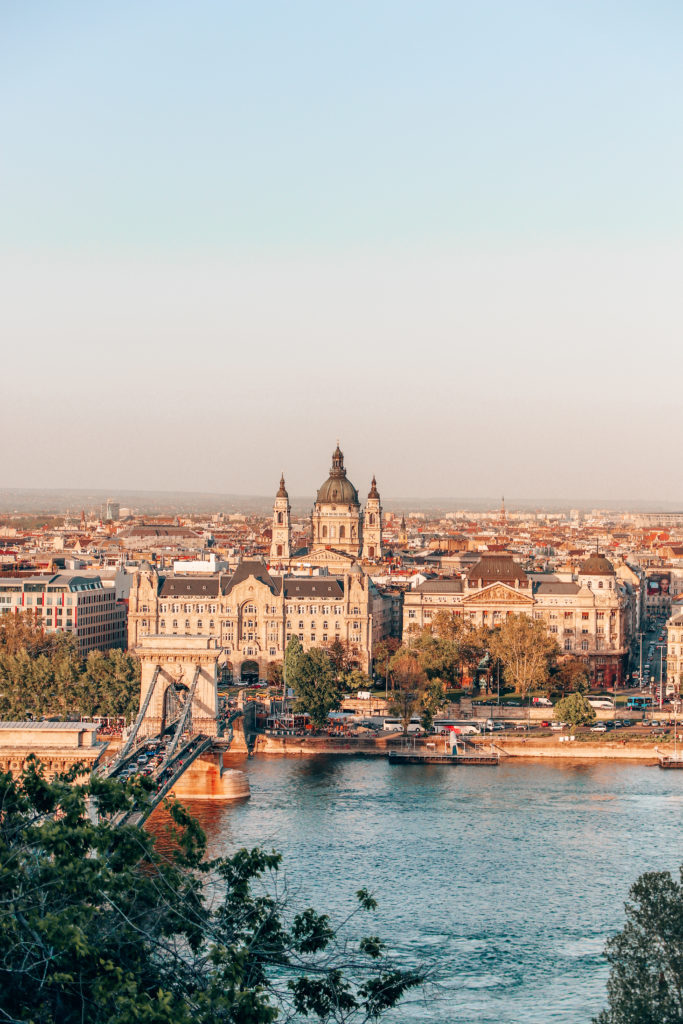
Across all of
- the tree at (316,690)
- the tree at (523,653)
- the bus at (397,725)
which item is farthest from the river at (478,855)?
the tree at (523,653)

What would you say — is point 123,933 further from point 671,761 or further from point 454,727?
point 454,727

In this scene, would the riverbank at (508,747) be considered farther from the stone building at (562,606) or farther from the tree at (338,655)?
the stone building at (562,606)

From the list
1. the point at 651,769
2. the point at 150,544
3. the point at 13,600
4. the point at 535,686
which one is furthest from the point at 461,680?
the point at 150,544

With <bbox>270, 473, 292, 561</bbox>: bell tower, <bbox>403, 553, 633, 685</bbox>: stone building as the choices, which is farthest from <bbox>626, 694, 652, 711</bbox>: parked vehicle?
<bbox>270, 473, 292, 561</bbox>: bell tower

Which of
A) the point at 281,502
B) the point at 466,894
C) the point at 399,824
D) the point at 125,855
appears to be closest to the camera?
the point at 125,855

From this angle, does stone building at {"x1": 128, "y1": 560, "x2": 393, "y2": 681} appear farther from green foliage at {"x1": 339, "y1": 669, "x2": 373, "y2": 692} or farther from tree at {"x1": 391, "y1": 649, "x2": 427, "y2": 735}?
tree at {"x1": 391, "y1": 649, "x2": 427, "y2": 735}

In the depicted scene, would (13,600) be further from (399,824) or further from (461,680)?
(399,824)
